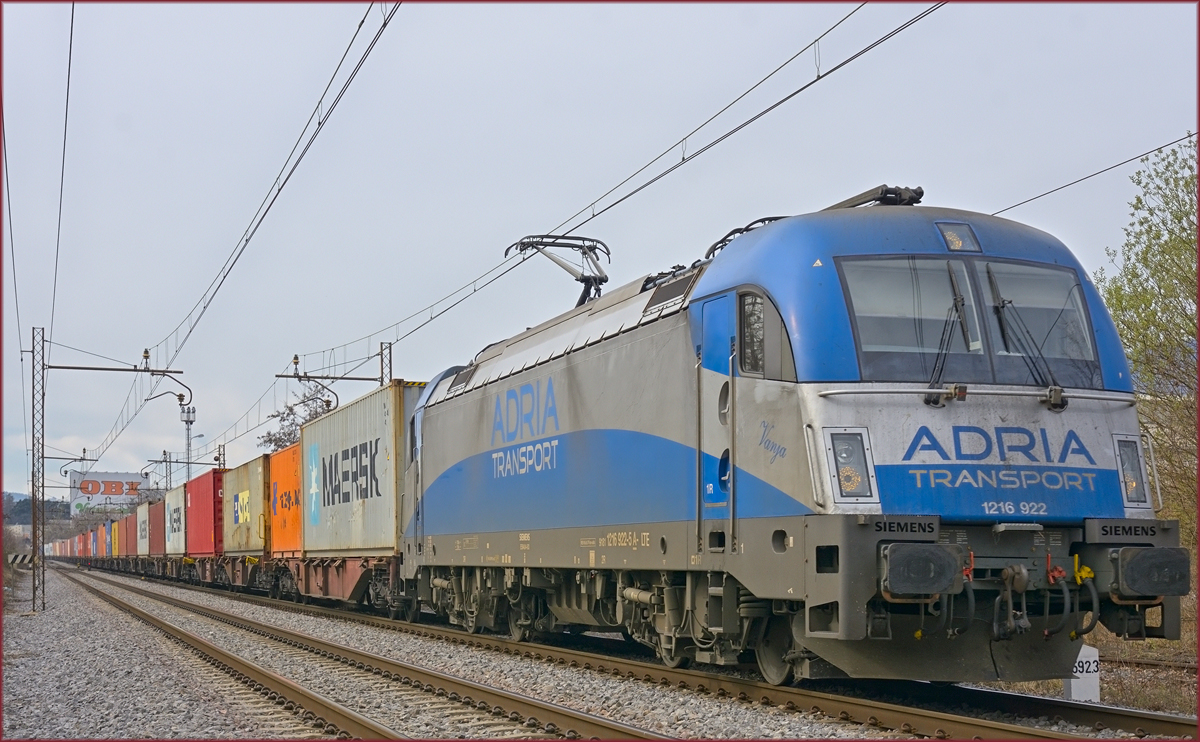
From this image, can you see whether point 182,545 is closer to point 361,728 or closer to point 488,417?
point 488,417

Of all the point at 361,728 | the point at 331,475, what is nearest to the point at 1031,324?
the point at 361,728

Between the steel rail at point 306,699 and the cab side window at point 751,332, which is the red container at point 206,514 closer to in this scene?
the steel rail at point 306,699

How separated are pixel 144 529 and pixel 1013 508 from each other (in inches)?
2211

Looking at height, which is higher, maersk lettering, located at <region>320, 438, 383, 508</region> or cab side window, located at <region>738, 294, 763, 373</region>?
cab side window, located at <region>738, 294, 763, 373</region>

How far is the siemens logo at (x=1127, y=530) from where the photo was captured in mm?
8477

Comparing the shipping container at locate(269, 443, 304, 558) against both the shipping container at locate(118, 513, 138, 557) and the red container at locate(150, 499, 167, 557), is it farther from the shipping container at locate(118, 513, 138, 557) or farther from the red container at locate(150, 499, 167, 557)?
the shipping container at locate(118, 513, 138, 557)

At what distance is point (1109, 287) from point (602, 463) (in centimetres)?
1114

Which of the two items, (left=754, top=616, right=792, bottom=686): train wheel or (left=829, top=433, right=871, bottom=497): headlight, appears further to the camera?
(left=754, top=616, right=792, bottom=686): train wheel

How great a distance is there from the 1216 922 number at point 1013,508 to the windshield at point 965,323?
91cm

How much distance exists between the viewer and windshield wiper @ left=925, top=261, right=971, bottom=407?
8.42m

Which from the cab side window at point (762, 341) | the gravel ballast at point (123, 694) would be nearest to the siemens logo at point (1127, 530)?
the cab side window at point (762, 341)

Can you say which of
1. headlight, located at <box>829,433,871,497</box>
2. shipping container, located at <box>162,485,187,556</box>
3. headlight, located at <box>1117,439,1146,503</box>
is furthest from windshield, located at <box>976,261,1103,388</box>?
shipping container, located at <box>162,485,187,556</box>

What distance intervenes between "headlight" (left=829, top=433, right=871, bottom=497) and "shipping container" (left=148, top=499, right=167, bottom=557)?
46.7 meters

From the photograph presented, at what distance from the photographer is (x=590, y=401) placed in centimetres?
1255
